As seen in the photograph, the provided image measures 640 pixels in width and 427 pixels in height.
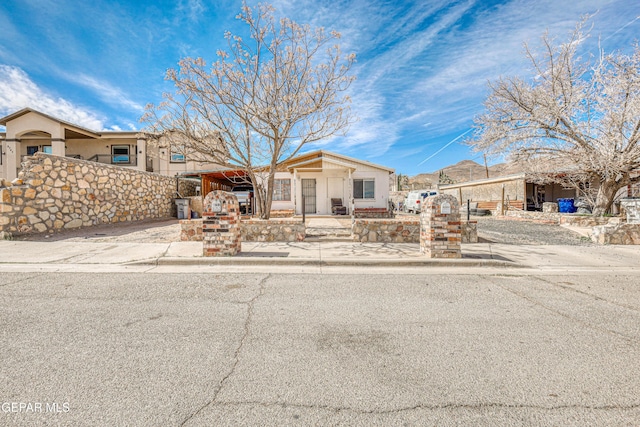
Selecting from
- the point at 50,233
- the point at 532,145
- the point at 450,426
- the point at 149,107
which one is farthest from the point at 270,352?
the point at 532,145

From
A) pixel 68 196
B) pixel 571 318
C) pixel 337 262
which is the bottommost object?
pixel 571 318

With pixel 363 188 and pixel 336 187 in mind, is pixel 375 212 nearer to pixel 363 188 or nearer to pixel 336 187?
pixel 363 188

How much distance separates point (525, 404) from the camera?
1.92m

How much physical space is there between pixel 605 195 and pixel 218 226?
55.0ft

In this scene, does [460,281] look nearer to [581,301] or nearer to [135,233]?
[581,301]

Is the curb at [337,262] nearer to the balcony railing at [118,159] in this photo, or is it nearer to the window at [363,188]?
the window at [363,188]

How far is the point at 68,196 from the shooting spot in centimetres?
998

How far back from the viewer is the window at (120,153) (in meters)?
22.5

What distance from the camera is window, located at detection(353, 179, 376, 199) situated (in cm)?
1705

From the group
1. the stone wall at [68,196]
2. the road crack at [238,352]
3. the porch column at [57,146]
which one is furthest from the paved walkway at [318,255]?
the porch column at [57,146]

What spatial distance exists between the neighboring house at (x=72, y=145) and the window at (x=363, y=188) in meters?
11.6

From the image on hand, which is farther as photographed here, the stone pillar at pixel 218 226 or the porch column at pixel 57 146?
the porch column at pixel 57 146

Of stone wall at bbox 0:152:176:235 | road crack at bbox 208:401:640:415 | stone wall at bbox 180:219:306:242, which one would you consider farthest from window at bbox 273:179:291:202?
road crack at bbox 208:401:640:415

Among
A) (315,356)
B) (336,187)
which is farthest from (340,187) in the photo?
(315,356)
